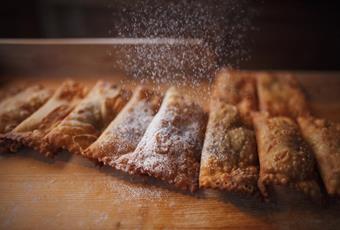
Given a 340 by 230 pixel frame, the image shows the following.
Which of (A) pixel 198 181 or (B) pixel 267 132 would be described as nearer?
(A) pixel 198 181

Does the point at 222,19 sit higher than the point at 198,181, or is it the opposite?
the point at 222,19

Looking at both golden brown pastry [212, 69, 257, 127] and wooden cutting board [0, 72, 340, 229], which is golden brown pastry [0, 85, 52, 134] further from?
golden brown pastry [212, 69, 257, 127]

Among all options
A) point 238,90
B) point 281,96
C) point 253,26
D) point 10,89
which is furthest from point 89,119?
point 253,26

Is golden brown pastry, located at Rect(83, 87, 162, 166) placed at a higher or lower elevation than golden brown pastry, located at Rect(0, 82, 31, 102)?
lower

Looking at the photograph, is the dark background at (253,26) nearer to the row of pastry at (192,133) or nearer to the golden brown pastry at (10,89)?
the row of pastry at (192,133)

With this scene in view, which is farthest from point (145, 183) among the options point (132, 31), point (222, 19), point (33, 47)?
point (33, 47)

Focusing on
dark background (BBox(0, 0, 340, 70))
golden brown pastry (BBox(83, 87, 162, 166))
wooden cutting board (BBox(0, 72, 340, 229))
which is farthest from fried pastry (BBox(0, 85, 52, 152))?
dark background (BBox(0, 0, 340, 70))

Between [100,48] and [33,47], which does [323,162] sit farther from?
[33,47]

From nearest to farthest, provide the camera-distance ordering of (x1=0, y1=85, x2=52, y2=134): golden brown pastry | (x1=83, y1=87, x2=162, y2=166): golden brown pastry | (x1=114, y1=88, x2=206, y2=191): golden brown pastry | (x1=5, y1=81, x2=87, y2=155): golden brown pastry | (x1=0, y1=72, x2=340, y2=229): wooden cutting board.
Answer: (x1=0, y1=72, x2=340, y2=229): wooden cutting board
(x1=114, y1=88, x2=206, y2=191): golden brown pastry
(x1=83, y1=87, x2=162, y2=166): golden brown pastry
(x1=5, y1=81, x2=87, y2=155): golden brown pastry
(x1=0, y1=85, x2=52, y2=134): golden brown pastry

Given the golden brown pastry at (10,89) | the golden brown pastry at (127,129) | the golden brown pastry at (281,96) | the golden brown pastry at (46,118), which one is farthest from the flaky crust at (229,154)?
the golden brown pastry at (10,89)
